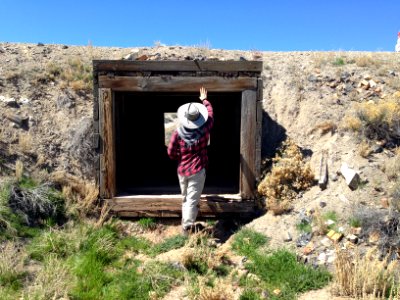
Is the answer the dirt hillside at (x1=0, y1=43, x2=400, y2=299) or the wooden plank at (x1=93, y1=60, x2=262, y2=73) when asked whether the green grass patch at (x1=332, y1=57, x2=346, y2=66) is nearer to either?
the dirt hillside at (x1=0, y1=43, x2=400, y2=299)

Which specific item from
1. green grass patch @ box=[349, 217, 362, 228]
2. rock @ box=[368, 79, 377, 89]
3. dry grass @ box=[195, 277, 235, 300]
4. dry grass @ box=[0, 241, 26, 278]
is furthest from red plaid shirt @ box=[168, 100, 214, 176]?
rock @ box=[368, 79, 377, 89]

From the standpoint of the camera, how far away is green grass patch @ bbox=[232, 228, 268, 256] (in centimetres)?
627

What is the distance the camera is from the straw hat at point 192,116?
6.36 metres

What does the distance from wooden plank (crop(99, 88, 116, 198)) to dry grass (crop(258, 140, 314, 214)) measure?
2.79 m

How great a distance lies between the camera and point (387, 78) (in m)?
9.38

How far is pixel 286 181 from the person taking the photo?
7.29m

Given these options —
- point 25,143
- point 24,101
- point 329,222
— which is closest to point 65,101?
point 24,101

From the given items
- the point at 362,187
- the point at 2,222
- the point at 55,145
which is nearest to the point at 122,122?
the point at 55,145

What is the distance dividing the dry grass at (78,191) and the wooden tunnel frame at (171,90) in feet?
0.68

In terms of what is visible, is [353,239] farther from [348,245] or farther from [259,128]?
[259,128]

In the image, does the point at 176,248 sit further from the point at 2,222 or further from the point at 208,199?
the point at 2,222

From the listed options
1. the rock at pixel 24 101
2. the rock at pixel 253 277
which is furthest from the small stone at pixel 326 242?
the rock at pixel 24 101

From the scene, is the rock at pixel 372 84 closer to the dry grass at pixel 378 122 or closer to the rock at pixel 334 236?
the dry grass at pixel 378 122

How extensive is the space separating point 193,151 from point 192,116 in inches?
23.3
